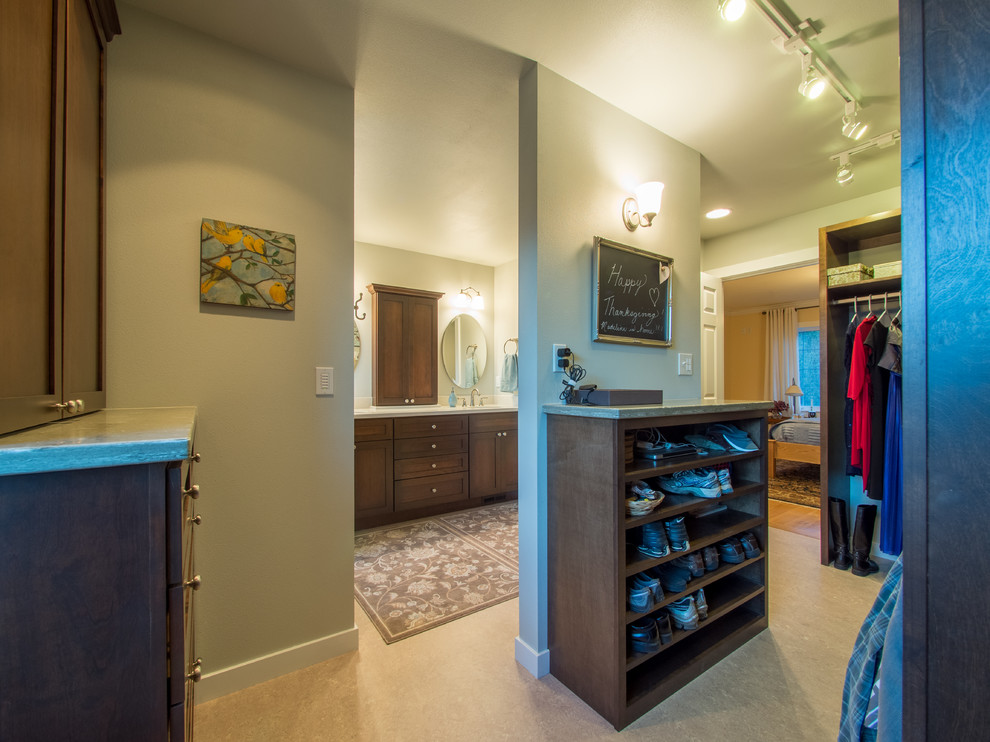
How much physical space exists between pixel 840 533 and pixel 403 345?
3.68 m

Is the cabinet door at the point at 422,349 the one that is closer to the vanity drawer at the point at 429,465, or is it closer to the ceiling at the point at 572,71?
the vanity drawer at the point at 429,465

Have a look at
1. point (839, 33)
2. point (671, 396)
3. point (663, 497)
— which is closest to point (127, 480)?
point (663, 497)

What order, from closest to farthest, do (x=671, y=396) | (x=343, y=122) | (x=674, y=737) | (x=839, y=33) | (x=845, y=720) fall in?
(x=845, y=720)
(x=674, y=737)
(x=839, y=33)
(x=343, y=122)
(x=671, y=396)

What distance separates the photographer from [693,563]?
5.53ft

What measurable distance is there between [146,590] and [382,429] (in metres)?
2.79

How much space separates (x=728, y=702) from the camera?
4.90 feet

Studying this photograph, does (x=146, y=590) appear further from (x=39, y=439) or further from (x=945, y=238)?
(x=945, y=238)

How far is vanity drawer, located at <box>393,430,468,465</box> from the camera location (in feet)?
11.3

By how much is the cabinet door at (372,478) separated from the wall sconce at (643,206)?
2.46m

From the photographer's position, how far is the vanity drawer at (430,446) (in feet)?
11.3

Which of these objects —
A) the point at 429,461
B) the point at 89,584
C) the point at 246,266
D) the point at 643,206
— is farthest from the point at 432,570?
the point at 643,206

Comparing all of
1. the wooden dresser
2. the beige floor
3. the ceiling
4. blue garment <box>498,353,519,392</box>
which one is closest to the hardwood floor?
the beige floor

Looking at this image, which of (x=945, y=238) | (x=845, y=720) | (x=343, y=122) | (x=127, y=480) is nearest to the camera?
(x=945, y=238)

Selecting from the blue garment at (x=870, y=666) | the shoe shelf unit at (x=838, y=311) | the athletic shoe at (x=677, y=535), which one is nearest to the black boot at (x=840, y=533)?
the shoe shelf unit at (x=838, y=311)
